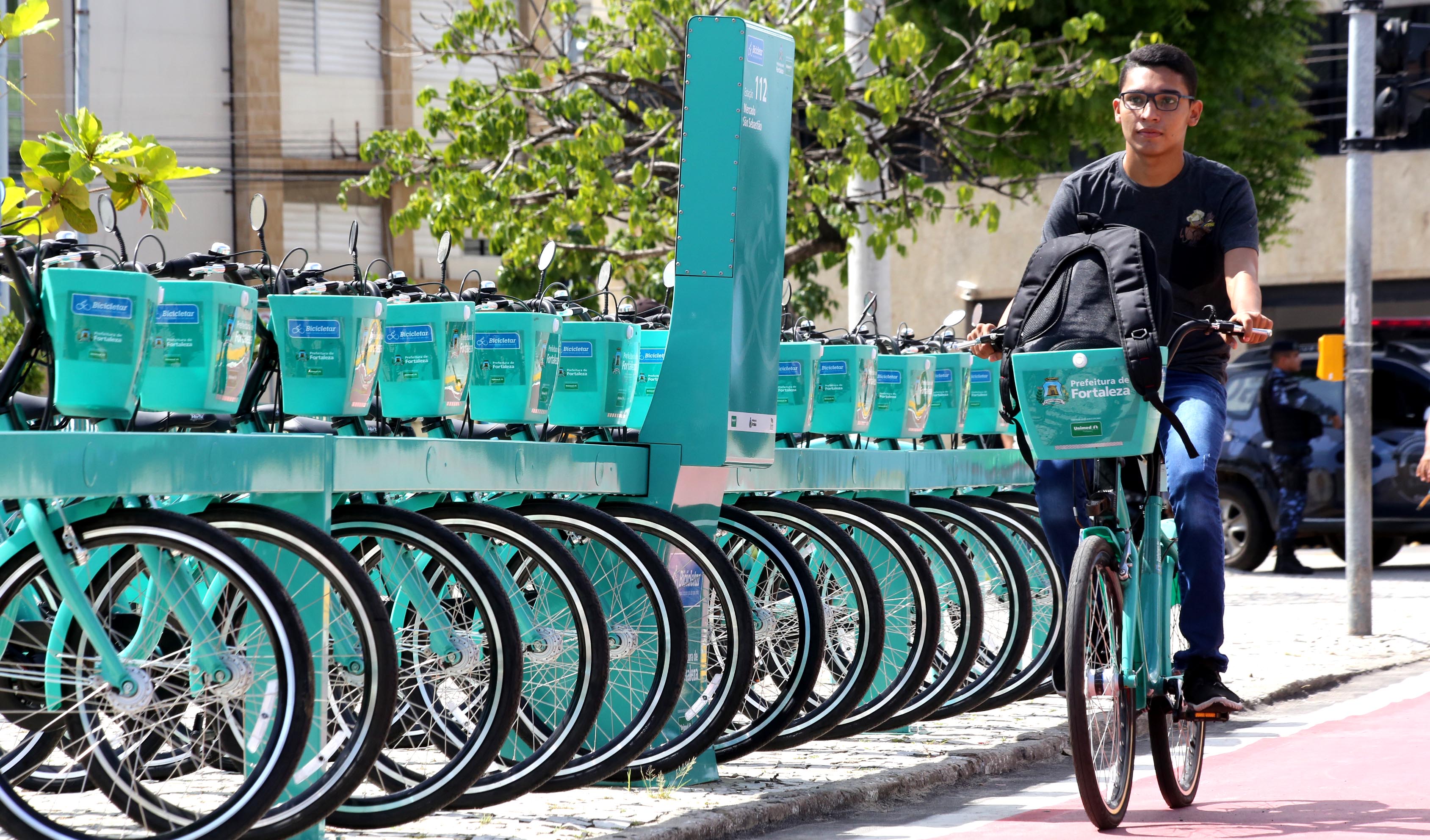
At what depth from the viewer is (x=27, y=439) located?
3.71 meters

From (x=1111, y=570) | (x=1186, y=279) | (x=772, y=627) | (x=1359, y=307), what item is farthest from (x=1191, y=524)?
(x=1359, y=307)

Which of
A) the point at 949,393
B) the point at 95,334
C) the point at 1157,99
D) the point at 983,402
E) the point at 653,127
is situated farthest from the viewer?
the point at 653,127

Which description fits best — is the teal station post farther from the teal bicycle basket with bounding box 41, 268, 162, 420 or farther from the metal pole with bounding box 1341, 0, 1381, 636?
the metal pole with bounding box 1341, 0, 1381, 636

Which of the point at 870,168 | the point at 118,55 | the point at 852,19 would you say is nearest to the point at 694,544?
the point at 870,168

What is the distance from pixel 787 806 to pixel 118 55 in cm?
3331

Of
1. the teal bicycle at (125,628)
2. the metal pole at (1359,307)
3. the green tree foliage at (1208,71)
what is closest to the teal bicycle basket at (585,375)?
the teal bicycle at (125,628)

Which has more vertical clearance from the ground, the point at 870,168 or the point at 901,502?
the point at 870,168

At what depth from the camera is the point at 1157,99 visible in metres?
5.36

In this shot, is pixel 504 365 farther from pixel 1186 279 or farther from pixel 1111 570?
pixel 1186 279

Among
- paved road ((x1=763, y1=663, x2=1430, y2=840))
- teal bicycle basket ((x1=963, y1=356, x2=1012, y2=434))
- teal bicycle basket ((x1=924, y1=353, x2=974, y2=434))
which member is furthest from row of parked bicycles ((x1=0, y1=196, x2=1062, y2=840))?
teal bicycle basket ((x1=963, y1=356, x2=1012, y2=434))

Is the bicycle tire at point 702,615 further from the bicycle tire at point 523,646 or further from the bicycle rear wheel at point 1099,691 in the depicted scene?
the bicycle rear wheel at point 1099,691

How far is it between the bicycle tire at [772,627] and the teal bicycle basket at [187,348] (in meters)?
1.73

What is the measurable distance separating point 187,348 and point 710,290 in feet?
5.85

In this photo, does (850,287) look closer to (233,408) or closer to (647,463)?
(647,463)
